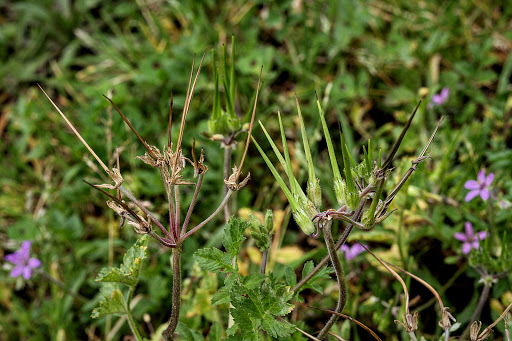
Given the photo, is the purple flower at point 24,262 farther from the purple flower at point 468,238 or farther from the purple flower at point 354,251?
the purple flower at point 468,238

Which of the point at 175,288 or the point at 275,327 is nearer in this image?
the point at 275,327

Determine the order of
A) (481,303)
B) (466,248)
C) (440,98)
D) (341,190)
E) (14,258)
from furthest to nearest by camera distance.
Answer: (440,98)
(14,258)
(466,248)
(481,303)
(341,190)

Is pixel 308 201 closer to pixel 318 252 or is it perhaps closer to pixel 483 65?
pixel 318 252

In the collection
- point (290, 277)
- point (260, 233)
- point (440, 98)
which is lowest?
point (440, 98)

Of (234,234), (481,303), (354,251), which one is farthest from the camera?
(354,251)

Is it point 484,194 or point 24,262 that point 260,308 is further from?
point 24,262

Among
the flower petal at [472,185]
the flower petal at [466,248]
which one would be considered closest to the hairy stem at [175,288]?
the flower petal at [466,248]

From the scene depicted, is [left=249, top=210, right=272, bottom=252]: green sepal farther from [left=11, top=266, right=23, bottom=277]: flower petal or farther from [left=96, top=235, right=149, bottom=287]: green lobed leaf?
[left=11, top=266, right=23, bottom=277]: flower petal

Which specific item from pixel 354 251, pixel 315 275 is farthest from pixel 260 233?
pixel 354 251
